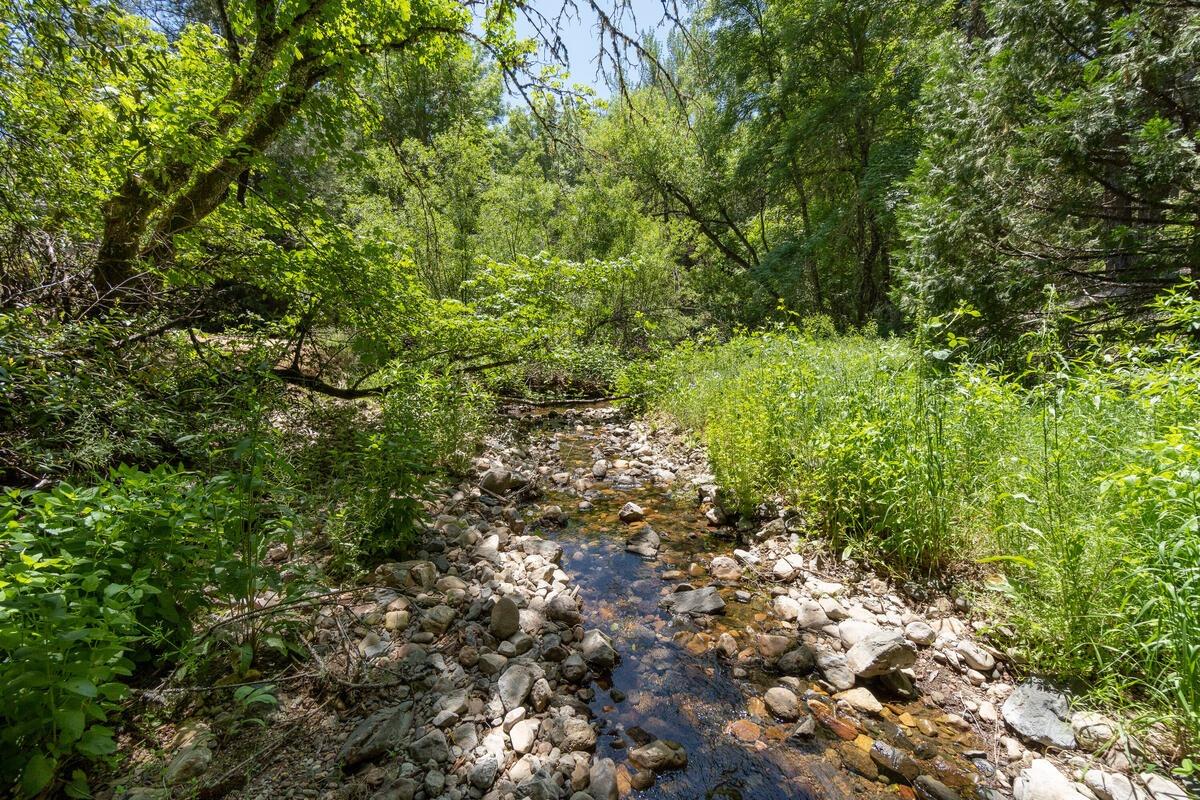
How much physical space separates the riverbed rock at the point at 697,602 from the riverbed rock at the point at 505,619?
Result: 128 centimetres

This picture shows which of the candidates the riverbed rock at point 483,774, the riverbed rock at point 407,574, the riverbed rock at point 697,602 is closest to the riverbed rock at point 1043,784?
the riverbed rock at point 697,602

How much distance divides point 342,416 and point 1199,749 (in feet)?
21.6

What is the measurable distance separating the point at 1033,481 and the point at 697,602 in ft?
7.53

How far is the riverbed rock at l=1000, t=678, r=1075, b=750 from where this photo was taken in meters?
2.22

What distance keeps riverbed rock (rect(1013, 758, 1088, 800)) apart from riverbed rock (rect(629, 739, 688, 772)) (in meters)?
1.50

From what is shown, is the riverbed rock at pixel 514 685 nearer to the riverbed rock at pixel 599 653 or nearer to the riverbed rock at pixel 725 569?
the riverbed rock at pixel 599 653

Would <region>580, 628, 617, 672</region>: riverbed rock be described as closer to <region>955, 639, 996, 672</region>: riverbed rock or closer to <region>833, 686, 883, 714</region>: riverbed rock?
<region>833, 686, 883, 714</region>: riverbed rock

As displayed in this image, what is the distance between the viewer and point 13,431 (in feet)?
9.20

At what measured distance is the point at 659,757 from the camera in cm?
239

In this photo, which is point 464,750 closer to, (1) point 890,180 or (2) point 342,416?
(2) point 342,416

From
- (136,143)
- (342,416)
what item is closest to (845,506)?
(342,416)

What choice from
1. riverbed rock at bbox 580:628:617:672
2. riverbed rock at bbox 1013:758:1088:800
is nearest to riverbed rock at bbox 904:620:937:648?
riverbed rock at bbox 1013:758:1088:800

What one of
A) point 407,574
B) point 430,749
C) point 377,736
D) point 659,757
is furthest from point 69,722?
point 659,757

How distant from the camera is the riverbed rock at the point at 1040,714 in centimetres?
222
